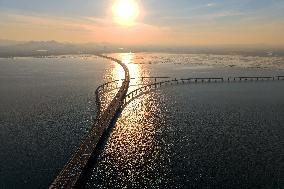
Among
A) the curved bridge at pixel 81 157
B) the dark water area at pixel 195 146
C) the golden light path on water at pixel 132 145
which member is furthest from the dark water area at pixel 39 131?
the dark water area at pixel 195 146

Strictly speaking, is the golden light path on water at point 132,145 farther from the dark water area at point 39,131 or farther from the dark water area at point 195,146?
the dark water area at point 39,131

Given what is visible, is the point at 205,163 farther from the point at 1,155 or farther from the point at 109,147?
the point at 1,155

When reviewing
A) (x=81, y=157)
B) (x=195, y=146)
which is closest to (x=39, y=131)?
(x=81, y=157)

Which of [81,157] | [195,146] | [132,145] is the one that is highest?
[81,157]

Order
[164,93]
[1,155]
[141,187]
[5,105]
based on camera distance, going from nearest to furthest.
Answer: [141,187]
[1,155]
[5,105]
[164,93]

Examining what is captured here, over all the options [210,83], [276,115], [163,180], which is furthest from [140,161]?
[210,83]

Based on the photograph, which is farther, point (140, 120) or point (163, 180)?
point (140, 120)

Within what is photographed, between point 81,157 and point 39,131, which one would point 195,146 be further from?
point 39,131

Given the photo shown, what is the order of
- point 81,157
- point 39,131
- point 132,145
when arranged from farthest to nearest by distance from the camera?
point 39,131
point 132,145
point 81,157

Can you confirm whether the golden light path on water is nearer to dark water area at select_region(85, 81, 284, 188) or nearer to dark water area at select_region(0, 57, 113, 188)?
dark water area at select_region(85, 81, 284, 188)
